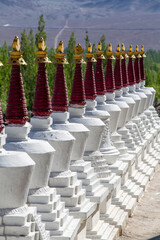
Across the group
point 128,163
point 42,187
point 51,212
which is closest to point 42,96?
point 42,187

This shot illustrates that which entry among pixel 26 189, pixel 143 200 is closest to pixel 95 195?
pixel 26 189

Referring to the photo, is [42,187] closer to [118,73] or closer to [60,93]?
[60,93]

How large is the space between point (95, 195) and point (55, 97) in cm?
198

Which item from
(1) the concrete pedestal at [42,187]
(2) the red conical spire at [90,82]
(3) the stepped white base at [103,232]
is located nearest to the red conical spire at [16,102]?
(1) the concrete pedestal at [42,187]

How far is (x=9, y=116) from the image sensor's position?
367 inches

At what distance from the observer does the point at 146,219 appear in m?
15.7

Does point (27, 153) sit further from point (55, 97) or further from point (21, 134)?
point (55, 97)

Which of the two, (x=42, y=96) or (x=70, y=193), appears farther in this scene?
(x=70, y=193)

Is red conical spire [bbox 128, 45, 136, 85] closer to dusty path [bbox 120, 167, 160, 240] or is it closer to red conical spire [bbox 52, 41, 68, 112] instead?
dusty path [bbox 120, 167, 160, 240]

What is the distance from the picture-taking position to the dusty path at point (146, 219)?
1416 centimetres

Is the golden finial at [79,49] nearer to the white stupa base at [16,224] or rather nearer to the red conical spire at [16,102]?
the red conical spire at [16,102]

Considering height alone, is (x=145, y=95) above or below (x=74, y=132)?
below

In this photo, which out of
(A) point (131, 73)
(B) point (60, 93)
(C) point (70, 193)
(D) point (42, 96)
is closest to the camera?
(D) point (42, 96)

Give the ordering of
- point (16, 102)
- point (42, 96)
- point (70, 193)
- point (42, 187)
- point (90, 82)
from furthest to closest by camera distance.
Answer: point (90, 82), point (70, 193), point (42, 96), point (42, 187), point (16, 102)
